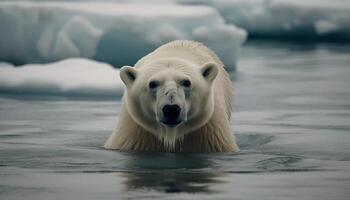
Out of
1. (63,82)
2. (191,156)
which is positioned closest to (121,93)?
(63,82)

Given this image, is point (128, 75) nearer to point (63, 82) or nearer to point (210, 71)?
point (210, 71)

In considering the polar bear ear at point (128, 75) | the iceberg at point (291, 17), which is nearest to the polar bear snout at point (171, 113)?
the polar bear ear at point (128, 75)

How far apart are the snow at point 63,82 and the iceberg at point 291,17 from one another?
28.5 ft

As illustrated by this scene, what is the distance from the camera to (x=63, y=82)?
1269 cm

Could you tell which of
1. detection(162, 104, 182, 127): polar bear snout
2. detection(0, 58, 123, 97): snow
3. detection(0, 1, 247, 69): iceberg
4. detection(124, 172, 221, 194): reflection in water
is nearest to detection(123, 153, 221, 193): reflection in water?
detection(124, 172, 221, 194): reflection in water

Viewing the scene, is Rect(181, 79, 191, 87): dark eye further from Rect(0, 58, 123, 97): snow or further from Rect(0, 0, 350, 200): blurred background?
Rect(0, 58, 123, 97): snow

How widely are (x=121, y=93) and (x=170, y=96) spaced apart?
18.9ft

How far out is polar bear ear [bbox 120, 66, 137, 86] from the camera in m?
7.58

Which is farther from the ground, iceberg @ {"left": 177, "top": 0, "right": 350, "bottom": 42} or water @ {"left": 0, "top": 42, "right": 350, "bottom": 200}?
iceberg @ {"left": 177, "top": 0, "right": 350, "bottom": 42}

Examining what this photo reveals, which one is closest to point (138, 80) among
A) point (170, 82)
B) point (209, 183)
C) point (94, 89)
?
point (170, 82)

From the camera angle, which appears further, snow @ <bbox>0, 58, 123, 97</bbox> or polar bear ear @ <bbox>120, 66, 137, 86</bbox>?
snow @ <bbox>0, 58, 123, 97</bbox>

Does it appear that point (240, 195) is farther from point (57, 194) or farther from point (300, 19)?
point (300, 19)

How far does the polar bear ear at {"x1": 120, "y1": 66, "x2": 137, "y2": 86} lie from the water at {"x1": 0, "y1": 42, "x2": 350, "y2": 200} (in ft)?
1.74

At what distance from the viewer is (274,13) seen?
71.5 ft
